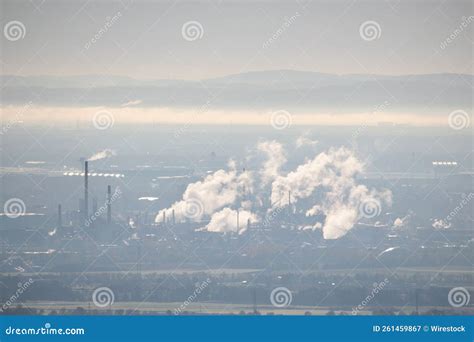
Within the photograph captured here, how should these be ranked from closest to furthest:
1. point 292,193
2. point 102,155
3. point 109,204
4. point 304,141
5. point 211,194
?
point 109,204 → point 292,193 → point 211,194 → point 304,141 → point 102,155

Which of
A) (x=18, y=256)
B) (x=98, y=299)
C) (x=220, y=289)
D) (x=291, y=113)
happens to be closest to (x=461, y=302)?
(x=220, y=289)

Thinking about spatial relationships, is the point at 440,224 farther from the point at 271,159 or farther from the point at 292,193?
the point at 271,159

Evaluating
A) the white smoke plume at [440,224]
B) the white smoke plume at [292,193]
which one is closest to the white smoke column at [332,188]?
the white smoke plume at [292,193]

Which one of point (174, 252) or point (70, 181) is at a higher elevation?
point (70, 181)

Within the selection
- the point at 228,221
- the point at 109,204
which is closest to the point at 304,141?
the point at 228,221

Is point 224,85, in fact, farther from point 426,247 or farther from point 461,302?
point 461,302

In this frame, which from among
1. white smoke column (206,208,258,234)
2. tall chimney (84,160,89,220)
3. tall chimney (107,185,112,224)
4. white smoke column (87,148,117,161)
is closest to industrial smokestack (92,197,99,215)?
tall chimney (84,160,89,220)

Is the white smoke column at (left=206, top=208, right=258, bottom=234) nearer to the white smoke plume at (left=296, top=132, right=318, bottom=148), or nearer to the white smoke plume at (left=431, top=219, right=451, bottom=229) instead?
the white smoke plume at (left=296, top=132, right=318, bottom=148)
